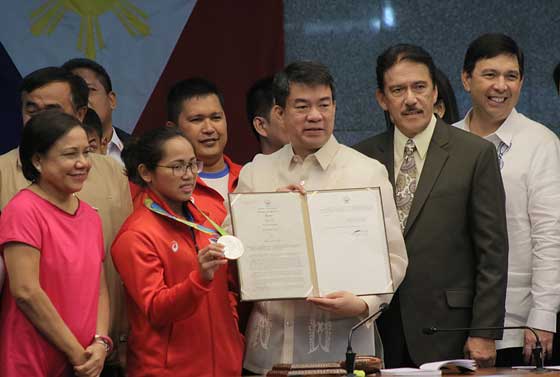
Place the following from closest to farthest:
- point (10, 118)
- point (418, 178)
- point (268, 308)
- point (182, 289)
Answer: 1. point (182, 289)
2. point (268, 308)
3. point (418, 178)
4. point (10, 118)

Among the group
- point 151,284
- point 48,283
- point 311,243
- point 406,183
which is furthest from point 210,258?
point 406,183

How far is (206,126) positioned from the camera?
5.30 metres

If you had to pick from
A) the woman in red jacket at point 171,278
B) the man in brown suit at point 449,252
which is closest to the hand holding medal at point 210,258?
the woman in red jacket at point 171,278

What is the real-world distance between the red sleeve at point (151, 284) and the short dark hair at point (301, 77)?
A: 79cm

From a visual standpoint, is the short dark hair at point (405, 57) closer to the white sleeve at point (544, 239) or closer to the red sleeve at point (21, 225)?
the white sleeve at point (544, 239)

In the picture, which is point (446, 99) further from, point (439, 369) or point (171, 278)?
point (171, 278)

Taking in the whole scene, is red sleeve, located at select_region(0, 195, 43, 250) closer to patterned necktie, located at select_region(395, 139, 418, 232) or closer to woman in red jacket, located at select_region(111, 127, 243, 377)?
woman in red jacket, located at select_region(111, 127, 243, 377)

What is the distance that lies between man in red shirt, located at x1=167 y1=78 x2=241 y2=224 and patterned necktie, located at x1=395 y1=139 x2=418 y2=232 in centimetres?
71

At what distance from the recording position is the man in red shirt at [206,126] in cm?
525

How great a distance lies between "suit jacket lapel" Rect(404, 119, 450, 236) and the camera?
4.82 metres

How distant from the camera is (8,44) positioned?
20.9 feet

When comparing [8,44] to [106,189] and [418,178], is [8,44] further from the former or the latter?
[418,178]

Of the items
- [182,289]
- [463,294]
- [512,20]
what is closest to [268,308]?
[182,289]

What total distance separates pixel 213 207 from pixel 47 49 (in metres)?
2.01
